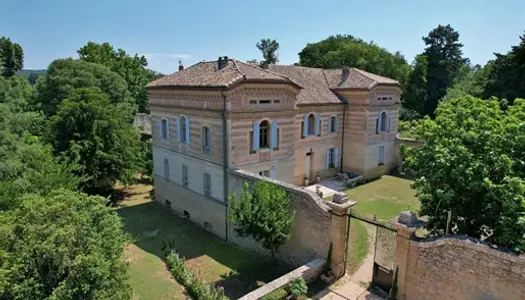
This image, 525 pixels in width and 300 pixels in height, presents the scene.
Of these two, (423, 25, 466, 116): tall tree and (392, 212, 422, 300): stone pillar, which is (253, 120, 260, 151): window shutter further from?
(423, 25, 466, 116): tall tree

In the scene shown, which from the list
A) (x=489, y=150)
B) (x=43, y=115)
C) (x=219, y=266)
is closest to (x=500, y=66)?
(x=489, y=150)

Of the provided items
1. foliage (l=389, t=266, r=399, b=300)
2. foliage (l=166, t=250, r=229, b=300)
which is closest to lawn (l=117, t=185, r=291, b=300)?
foliage (l=166, t=250, r=229, b=300)

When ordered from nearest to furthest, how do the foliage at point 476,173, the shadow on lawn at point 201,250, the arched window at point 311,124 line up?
1. the foliage at point 476,173
2. the shadow on lawn at point 201,250
3. the arched window at point 311,124

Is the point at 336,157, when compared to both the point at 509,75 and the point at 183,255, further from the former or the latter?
the point at 509,75

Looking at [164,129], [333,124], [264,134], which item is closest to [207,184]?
[264,134]

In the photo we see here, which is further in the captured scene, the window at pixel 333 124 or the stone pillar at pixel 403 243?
the window at pixel 333 124

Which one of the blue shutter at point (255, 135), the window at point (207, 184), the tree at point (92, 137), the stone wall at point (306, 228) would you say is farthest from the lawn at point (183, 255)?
the blue shutter at point (255, 135)

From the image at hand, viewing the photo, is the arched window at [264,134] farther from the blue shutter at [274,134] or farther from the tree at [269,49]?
the tree at [269,49]
